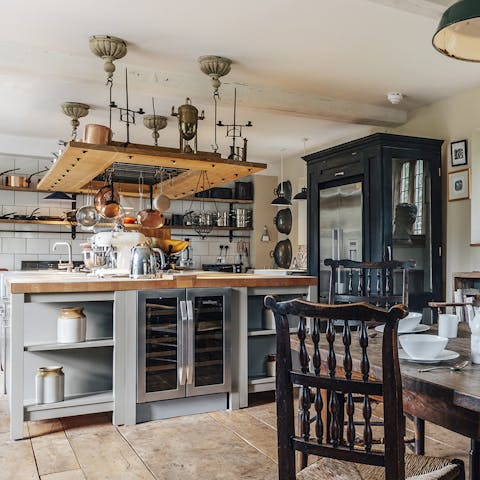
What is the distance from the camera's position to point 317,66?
4367 millimetres

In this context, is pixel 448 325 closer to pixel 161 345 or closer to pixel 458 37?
pixel 458 37

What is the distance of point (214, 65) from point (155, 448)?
2.92 meters

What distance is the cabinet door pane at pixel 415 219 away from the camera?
4883 millimetres

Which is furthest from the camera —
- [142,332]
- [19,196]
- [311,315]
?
[19,196]

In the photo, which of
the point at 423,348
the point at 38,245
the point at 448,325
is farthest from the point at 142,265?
the point at 38,245

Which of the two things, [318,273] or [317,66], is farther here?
[318,273]

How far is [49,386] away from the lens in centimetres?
311

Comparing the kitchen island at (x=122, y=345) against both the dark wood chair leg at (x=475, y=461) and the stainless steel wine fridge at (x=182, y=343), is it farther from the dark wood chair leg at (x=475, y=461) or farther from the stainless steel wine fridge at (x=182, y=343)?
the dark wood chair leg at (x=475, y=461)

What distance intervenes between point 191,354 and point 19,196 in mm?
5370

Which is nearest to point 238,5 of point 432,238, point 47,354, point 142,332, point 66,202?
point 142,332

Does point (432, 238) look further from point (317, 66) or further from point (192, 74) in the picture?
point (192, 74)

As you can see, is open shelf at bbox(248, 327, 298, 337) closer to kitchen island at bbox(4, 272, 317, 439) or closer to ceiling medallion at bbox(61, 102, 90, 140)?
kitchen island at bbox(4, 272, 317, 439)

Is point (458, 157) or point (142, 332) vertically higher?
point (458, 157)

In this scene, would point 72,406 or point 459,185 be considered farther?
point 459,185
